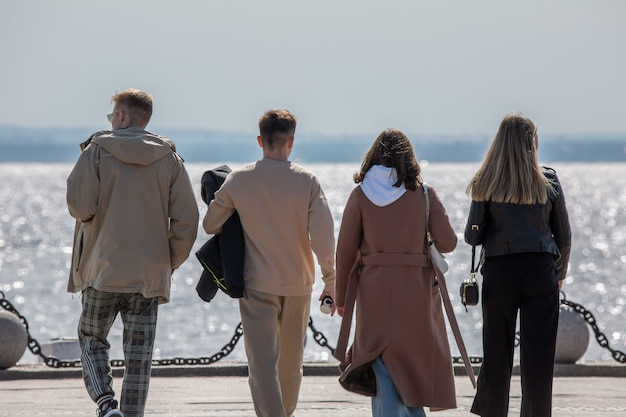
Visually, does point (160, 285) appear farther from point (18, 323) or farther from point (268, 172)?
point (18, 323)

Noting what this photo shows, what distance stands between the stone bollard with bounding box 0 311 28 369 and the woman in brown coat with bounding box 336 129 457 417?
191 inches

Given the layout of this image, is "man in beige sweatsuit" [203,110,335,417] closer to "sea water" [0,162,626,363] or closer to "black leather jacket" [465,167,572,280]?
"black leather jacket" [465,167,572,280]

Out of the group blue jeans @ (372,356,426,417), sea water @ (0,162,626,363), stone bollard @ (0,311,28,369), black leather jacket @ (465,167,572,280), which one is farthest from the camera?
sea water @ (0,162,626,363)

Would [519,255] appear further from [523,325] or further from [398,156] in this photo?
[398,156]

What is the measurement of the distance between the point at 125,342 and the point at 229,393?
110 inches

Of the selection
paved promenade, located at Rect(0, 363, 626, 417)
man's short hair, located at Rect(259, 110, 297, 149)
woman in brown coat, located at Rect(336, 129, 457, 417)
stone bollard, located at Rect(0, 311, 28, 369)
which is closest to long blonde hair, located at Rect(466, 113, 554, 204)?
woman in brown coat, located at Rect(336, 129, 457, 417)

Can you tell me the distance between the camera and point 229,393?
1079 centimetres

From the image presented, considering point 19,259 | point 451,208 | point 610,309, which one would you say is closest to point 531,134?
point 610,309

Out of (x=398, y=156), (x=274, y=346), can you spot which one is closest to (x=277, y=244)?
(x=274, y=346)

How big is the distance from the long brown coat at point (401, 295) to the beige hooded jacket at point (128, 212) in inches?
42.3

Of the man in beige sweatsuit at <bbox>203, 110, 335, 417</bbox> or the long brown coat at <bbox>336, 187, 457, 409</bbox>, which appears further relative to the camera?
the man in beige sweatsuit at <bbox>203, 110, 335, 417</bbox>

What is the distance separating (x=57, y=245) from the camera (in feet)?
230

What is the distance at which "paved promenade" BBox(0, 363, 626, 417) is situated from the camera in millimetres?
9695

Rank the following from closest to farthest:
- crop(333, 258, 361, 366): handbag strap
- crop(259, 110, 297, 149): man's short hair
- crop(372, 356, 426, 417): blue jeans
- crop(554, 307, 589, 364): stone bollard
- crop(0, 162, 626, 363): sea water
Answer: crop(372, 356, 426, 417): blue jeans < crop(333, 258, 361, 366): handbag strap < crop(259, 110, 297, 149): man's short hair < crop(554, 307, 589, 364): stone bollard < crop(0, 162, 626, 363): sea water
